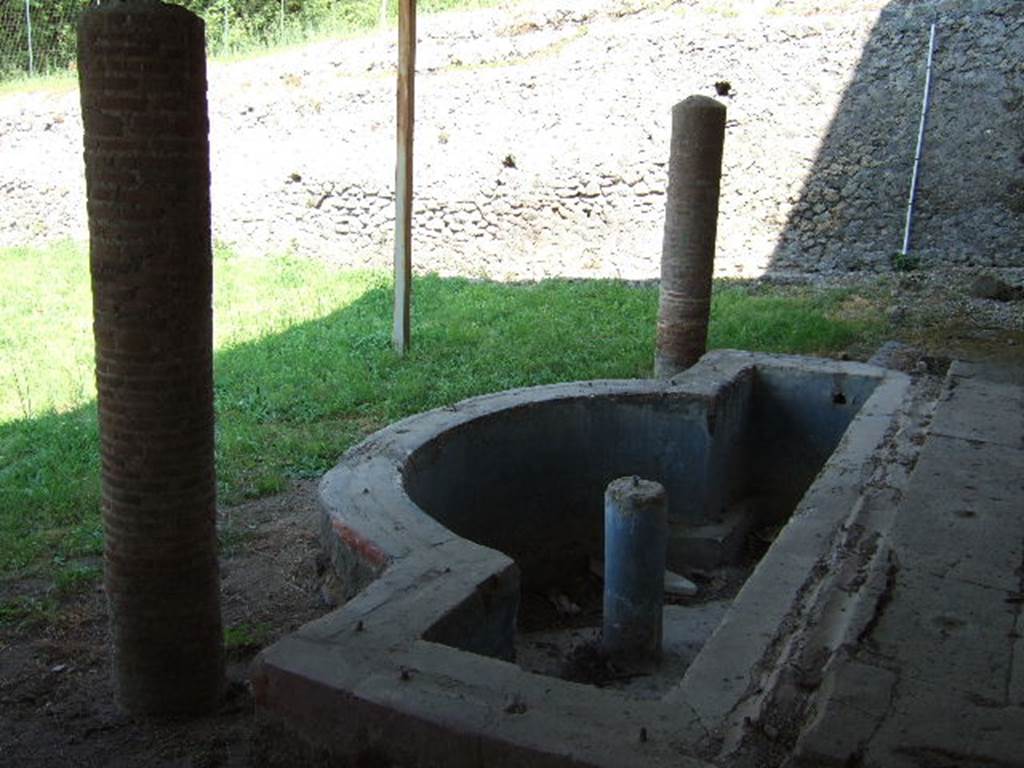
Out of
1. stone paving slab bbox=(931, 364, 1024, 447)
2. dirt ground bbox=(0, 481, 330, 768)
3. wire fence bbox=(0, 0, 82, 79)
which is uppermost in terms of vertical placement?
wire fence bbox=(0, 0, 82, 79)

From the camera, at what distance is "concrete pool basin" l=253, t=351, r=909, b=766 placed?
2.95 meters

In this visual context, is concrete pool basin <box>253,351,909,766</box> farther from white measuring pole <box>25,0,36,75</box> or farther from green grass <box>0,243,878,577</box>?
white measuring pole <box>25,0,36,75</box>

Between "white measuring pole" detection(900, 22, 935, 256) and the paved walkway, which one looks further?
"white measuring pole" detection(900, 22, 935, 256)

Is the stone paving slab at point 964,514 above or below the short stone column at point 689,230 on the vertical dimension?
below

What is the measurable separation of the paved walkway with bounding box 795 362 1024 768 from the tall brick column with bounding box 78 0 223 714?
7.85 feet

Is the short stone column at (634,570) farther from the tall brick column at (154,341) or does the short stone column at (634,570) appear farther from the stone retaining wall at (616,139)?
the stone retaining wall at (616,139)

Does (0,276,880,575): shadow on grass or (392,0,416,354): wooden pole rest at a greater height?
(392,0,416,354): wooden pole

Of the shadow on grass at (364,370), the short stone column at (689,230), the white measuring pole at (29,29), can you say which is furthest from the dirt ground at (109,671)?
the white measuring pole at (29,29)

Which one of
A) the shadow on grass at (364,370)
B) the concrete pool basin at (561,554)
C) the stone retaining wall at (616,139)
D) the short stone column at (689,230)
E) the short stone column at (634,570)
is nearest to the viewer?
the concrete pool basin at (561,554)

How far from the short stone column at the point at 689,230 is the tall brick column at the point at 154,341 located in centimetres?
498

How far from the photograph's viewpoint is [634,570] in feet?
17.3

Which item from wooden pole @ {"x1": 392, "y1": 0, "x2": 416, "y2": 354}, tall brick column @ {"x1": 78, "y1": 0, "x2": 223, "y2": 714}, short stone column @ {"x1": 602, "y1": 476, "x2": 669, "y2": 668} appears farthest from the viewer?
wooden pole @ {"x1": 392, "y1": 0, "x2": 416, "y2": 354}

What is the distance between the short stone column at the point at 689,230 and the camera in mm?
7848

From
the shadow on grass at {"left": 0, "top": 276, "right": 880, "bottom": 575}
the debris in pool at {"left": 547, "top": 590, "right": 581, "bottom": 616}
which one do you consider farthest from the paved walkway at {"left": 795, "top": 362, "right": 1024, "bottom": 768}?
the shadow on grass at {"left": 0, "top": 276, "right": 880, "bottom": 575}
